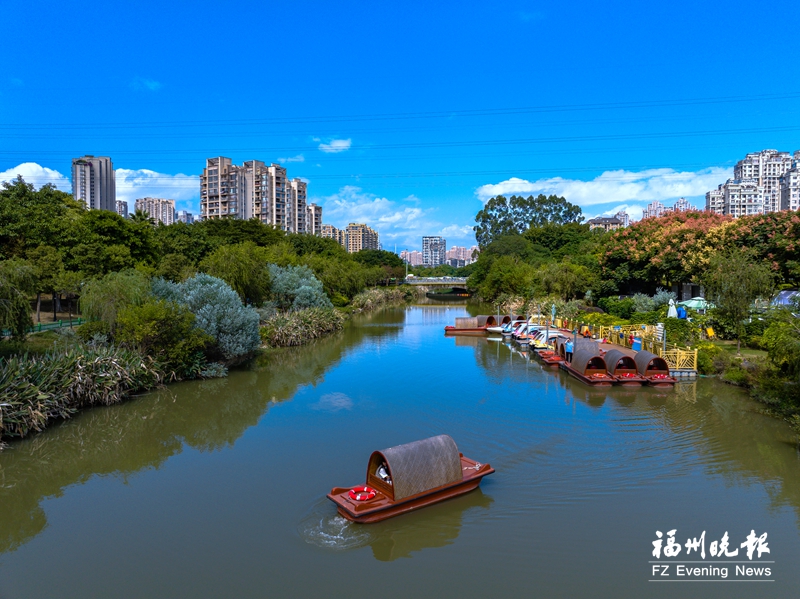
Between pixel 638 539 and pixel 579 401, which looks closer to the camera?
pixel 638 539

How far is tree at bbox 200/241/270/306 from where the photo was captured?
97.9 ft

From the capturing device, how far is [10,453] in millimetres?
13242

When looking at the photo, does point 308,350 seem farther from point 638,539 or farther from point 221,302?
point 638,539

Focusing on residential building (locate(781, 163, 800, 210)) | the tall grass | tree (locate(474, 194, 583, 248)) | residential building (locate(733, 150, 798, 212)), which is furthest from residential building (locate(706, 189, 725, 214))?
the tall grass

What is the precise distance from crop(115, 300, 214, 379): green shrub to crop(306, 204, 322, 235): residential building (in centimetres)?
10610

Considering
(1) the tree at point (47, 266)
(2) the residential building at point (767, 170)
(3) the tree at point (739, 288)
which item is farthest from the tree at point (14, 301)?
(2) the residential building at point (767, 170)

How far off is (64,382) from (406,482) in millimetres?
10797

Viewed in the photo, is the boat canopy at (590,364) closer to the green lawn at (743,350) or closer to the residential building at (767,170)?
the green lawn at (743,350)

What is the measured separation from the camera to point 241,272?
99.2ft

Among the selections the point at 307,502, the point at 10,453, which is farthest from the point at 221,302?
the point at 307,502

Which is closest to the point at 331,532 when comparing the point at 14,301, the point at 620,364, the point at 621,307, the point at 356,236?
the point at 14,301

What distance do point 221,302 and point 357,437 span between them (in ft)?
34.9

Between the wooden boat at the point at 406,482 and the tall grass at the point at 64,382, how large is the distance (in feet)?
28.9

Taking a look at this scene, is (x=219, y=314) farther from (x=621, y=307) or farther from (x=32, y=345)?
(x=621, y=307)
